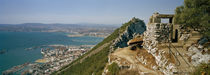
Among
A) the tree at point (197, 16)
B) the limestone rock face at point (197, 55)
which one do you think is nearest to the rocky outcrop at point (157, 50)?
the limestone rock face at point (197, 55)

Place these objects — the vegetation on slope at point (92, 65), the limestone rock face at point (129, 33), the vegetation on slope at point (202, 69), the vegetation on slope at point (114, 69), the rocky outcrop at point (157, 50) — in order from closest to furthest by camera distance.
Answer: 1. the vegetation on slope at point (202, 69)
2. the rocky outcrop at point (157, 50)
3. the vegetation on slope at point (114, 69)
4. the vegetation on slope at point (92, 65)
5. the limestone rock face at point (129, 33)

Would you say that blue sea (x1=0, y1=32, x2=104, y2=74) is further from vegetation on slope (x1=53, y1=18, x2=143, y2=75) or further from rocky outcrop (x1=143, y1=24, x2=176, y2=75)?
rocky outcrop (x1=143, y1=24, x2=176, y2=75)

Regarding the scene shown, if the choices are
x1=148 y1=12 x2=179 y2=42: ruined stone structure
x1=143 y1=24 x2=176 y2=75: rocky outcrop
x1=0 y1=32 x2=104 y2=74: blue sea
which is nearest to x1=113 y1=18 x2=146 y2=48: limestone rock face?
x1=143 y1=24 x2=176 y2=75: rocky outcrop

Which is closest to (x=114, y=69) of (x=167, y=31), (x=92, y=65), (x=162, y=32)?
(x=162, y=32)

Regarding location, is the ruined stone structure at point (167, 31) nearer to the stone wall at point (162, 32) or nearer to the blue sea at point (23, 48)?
the stone wall at point (162, 32)

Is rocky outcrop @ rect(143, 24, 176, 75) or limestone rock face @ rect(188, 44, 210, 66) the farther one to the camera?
rocky outcrop @ rect(143, 24, 176, 75)

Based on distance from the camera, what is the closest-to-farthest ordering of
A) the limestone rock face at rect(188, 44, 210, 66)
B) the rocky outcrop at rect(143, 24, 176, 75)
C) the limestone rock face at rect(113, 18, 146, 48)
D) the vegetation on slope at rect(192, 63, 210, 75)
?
the vegetation on slope at rect(192, 63, 210, 75) → the limestone rock face at rect(188, 44, 210, 66) → the rocky outcrop at rect(143, 24, 176, 75) → the limestone rock face at rect(113, 18, 146, 48)

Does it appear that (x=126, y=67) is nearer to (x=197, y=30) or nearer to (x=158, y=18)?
(x=158, y=18)
